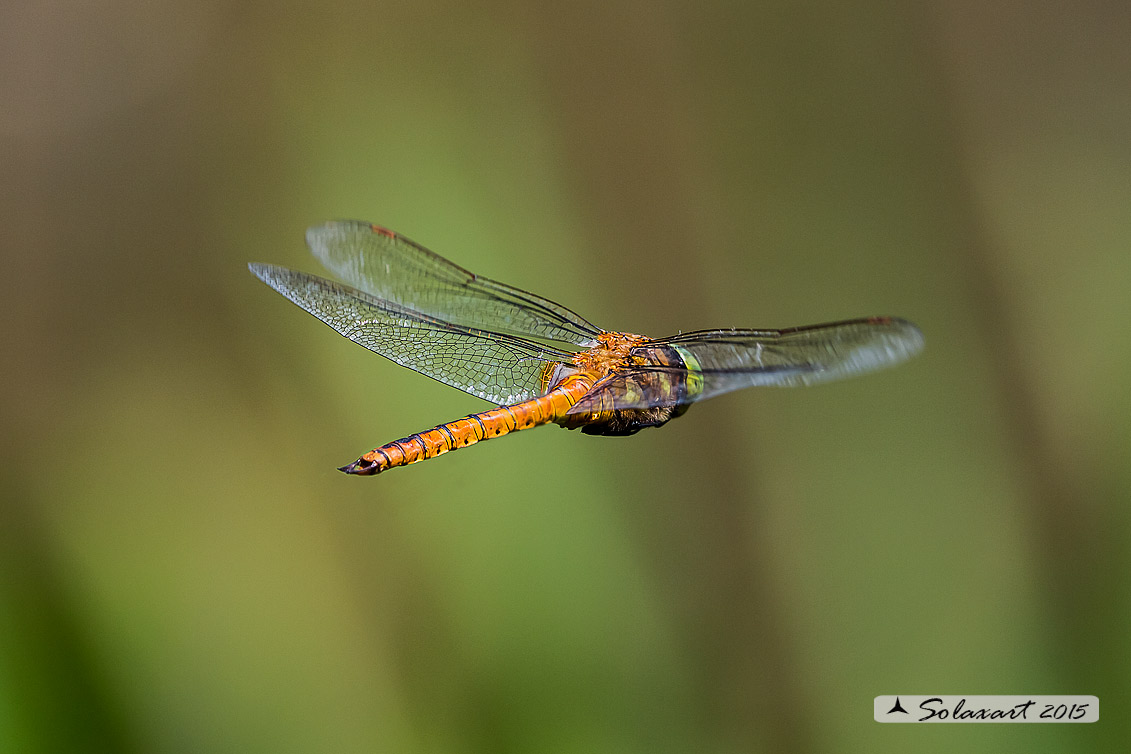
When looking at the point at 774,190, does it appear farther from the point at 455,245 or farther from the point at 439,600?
the point at 439,600

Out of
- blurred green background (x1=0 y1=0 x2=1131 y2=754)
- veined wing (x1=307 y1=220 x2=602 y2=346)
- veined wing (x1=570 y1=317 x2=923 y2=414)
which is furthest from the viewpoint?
blurred green background (x1=0 y1=0 x2=1131 y2=754)

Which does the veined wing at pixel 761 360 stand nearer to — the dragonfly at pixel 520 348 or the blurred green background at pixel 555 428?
the dragonfly at pixel 520 348

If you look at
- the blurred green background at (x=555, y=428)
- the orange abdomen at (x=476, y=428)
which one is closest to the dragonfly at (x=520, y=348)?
the orange abdomen at (x=476, y=428)

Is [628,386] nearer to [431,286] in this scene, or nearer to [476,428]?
[476,428]

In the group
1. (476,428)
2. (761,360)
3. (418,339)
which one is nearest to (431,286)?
(418,339)

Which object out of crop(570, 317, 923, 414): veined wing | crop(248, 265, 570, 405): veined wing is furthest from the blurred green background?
crop(570, 317, 923, 414): veined wing

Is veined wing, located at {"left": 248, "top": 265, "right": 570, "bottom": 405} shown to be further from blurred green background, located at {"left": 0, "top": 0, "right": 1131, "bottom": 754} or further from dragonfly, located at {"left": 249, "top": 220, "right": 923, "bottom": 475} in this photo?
blurred green background, located at {"left": 0, "top": 0, "right": 1131, "bottom": 754}

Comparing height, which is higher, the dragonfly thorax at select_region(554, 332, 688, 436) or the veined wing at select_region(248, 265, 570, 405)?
the veined wing at select_region(248, 265, 570, 405)
